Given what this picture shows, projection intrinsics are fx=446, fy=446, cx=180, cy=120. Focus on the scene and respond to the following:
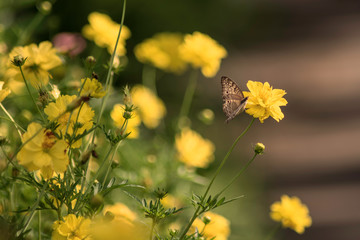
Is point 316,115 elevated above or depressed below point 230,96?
above

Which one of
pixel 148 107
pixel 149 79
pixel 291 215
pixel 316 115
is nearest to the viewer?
pixel 291 215

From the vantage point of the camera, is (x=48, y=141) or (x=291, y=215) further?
(x=291, y=215)

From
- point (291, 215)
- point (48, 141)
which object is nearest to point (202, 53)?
point (291, 215)

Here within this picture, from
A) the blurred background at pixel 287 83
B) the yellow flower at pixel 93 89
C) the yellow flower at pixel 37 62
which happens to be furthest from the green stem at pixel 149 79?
the yellow flower at pixel 93 89

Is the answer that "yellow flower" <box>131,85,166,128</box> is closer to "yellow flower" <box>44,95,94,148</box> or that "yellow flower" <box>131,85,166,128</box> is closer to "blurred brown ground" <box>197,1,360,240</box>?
"yellow flower" <box>44,95,94,148</box>

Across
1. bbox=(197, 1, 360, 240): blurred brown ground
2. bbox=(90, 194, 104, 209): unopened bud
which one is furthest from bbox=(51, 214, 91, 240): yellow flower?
bbox=(197, 1, 360, 240): blurred brown ground

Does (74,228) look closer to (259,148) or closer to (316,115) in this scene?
(259,148)

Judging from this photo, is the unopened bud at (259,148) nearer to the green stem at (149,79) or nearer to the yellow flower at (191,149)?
the yellow flower at (191,149)
